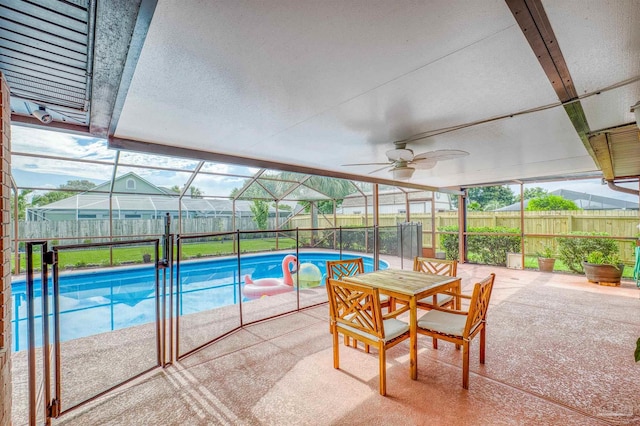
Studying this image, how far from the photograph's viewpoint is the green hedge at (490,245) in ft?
26.4

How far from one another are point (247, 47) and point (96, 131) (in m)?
2.02

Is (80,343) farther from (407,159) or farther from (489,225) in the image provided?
(489,225)

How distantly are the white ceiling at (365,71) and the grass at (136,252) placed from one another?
5.54m

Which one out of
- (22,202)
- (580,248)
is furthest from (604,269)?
(22,202)

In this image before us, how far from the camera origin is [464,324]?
8.67ft

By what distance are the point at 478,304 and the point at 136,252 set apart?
33.0 feet

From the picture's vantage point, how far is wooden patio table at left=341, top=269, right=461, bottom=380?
2.52m

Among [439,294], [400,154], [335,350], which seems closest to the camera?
[335,350]

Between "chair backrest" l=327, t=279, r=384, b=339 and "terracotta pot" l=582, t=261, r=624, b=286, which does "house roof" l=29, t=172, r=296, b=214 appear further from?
"terracotta pot" l=582, t=261, r=624, b=286

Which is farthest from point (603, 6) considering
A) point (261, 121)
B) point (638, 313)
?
point (638, 313)

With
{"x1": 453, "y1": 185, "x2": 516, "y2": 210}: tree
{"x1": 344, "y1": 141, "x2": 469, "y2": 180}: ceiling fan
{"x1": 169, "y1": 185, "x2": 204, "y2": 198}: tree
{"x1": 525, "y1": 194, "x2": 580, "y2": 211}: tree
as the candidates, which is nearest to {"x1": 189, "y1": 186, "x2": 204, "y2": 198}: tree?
{"x1": 169, "y1": 185, "x2": 204, "y2": 198}: tree

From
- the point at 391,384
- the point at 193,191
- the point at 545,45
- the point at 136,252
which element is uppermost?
the point at 545,45

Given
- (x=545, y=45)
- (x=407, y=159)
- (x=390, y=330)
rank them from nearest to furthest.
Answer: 1. (x=545, y=45)
2. (x=390, y=330)
3. (x=407, y=159)

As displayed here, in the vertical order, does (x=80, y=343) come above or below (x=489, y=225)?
below
